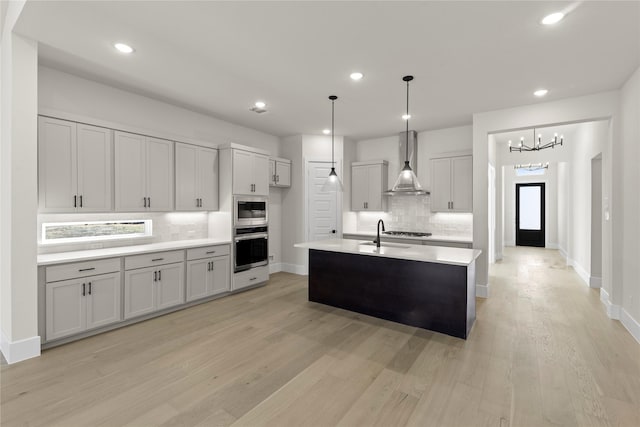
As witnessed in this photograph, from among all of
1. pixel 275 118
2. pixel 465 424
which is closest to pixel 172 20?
pixel 275 118

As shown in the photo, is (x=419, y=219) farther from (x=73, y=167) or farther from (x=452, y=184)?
(x=73, y=167)

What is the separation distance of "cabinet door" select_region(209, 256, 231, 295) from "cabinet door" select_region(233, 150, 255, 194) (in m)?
1.11

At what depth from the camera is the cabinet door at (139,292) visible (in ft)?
11.8

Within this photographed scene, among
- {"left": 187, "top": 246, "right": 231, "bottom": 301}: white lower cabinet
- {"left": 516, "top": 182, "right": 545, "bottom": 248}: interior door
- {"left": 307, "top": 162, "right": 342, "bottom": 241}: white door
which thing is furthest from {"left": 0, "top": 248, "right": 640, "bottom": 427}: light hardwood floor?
{"left": 516, "top": 182, "right": 545, "bottom": 248}: interior door

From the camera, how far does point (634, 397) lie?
7.50 ft

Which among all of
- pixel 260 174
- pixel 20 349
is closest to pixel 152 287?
pixel 20 349

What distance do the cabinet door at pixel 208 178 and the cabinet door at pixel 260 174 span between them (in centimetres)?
65

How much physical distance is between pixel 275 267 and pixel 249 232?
1602 millimetres

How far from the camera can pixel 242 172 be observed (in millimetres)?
5059

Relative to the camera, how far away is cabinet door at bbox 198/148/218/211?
4.76 meters

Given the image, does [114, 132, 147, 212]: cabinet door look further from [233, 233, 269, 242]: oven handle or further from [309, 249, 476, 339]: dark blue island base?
[309, 249, 476, 339]: dark blue island base

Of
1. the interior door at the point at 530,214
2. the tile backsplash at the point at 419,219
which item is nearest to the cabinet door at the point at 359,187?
the tile backsplash at the point at 419,219

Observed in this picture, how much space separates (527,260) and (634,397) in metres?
6.77

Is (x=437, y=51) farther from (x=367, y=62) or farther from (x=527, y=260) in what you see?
(x=527, y=260)
